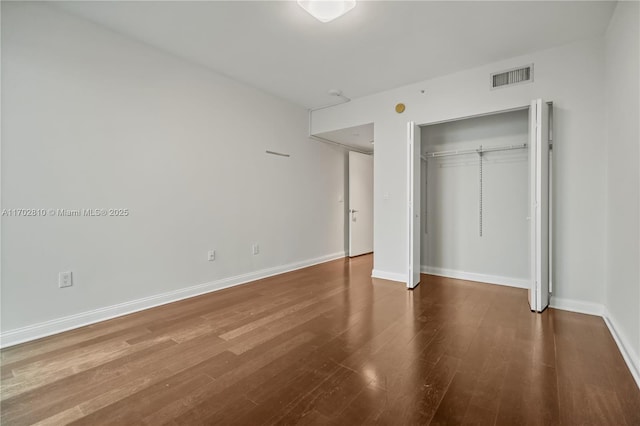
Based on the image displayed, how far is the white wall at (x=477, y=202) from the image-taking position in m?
3.78

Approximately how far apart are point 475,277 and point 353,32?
347 centimetres

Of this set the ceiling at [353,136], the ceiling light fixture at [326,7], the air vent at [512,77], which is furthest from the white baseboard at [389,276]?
the ceiling light fixture at [326,7]

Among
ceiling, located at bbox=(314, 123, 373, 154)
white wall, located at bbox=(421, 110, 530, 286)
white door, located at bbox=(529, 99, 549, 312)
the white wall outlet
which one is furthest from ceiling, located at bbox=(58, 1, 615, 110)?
the white wall outlet

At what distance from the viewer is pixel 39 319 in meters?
2.38

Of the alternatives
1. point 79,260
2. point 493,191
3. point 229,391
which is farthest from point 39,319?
point 493,191

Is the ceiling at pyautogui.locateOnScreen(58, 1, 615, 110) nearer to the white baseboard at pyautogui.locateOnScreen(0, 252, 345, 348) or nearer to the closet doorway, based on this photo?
the closet doorway

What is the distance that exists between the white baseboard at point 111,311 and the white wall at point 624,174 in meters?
3.72

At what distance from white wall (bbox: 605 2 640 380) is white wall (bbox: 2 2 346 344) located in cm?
374

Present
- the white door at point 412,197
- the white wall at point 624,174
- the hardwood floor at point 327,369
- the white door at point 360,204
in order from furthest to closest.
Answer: the white door at point 360,204 → the white door at point 412,197 → the white wall at point 624,174 → the hardwood floor at point 327,369

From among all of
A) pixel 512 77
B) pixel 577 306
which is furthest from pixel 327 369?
pixel 512 77

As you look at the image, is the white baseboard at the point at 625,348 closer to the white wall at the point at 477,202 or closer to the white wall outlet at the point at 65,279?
the white wall at the point at 477,202

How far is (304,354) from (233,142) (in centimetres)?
285

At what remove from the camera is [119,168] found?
2.83m

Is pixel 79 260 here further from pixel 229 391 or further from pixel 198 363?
pixel 229 391
